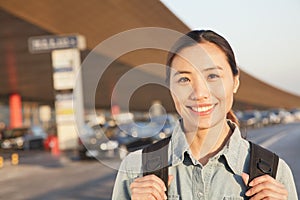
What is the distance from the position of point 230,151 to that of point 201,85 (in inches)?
12.1

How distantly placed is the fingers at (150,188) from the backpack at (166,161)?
22 millimetres

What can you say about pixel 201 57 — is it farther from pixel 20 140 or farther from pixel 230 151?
pixel 20 140

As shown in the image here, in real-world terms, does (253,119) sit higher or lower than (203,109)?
lower

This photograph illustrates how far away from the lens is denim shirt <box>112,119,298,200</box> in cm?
227

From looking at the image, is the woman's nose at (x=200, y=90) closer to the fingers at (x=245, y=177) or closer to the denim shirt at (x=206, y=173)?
the denim shirt at (x=206, y=173)

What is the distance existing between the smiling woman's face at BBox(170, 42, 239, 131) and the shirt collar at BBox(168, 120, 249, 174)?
10 centimetres

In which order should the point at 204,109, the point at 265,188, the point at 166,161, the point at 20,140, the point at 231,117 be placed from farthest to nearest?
the point at 20,140
the point at 231,117
the point at 204,109
the point at 166,161
the point at 265,188

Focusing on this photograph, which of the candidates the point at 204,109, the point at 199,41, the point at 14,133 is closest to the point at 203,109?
the point at 204,109

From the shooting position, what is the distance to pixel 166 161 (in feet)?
7.33

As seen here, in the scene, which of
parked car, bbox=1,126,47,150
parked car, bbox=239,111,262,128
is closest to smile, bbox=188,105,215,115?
parked car, bbox=1,126,47,150

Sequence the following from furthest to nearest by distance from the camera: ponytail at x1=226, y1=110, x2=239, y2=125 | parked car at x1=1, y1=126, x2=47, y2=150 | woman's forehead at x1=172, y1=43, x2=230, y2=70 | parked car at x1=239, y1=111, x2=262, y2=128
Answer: parked car at x1=239, y1=111, x2=262, y2=128
parked car at x1=1, y1=126, x2=47, y2=150
ponytail at x1=226, y1=110, x2=239, y2=125
woman's forehead at x1=172, y1=43, x2=230, y2=70

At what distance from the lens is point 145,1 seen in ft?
92.8

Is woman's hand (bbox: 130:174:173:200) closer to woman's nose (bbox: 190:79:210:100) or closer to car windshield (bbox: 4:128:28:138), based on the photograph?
woman's nose (bbox: 190:79:210:100)

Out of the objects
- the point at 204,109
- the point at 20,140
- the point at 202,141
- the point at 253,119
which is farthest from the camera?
the point at 253,119
